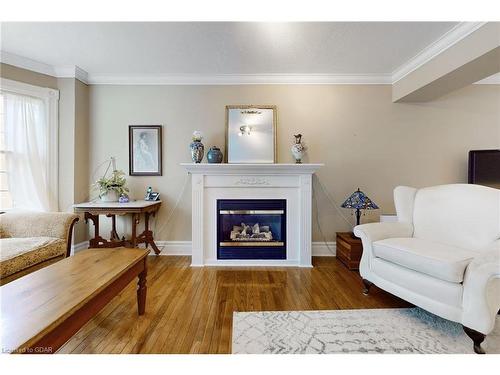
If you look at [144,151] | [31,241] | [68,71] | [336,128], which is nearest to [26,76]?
[68,71]

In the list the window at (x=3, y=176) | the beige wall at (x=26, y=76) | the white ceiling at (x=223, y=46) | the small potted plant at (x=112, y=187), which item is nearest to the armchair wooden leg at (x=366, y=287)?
the white ceiling at (x=223, y=46)

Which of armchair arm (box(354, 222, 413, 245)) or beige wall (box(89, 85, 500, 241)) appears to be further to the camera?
beige wall (box(89, 85, 500, 241))

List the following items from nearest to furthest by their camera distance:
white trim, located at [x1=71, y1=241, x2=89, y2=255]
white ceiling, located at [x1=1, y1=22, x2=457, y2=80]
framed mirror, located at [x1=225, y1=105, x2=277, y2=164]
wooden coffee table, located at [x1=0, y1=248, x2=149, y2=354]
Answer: wooden coffee table, located at [x1=0, y1=248, x2=149, y2=354]
white ceiling, located at [x1=1, y1=22, x2=457, y2=80]
white trim, located at [x1=71, y1=241, x2=89, y2=255]
framed mirror, located at [x1=225, y1=105, x2=277, y2=164]

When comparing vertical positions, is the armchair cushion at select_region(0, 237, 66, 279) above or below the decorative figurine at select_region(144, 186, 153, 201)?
below

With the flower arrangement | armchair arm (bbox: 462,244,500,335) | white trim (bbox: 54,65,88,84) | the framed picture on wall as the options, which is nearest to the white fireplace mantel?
the framed picture on wall

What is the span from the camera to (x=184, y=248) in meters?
3.46

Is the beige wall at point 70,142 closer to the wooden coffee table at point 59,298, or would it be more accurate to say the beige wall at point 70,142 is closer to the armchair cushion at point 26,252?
the armchair cushion at point 26,252

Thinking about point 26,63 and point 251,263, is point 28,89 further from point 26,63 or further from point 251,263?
point 251,263

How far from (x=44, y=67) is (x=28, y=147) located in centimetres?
105

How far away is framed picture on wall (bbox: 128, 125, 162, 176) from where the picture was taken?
3420 mm

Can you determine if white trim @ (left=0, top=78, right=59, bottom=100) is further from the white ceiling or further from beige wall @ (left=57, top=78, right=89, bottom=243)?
the white ceiling

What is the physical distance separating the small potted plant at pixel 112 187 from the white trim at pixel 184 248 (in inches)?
33.3
